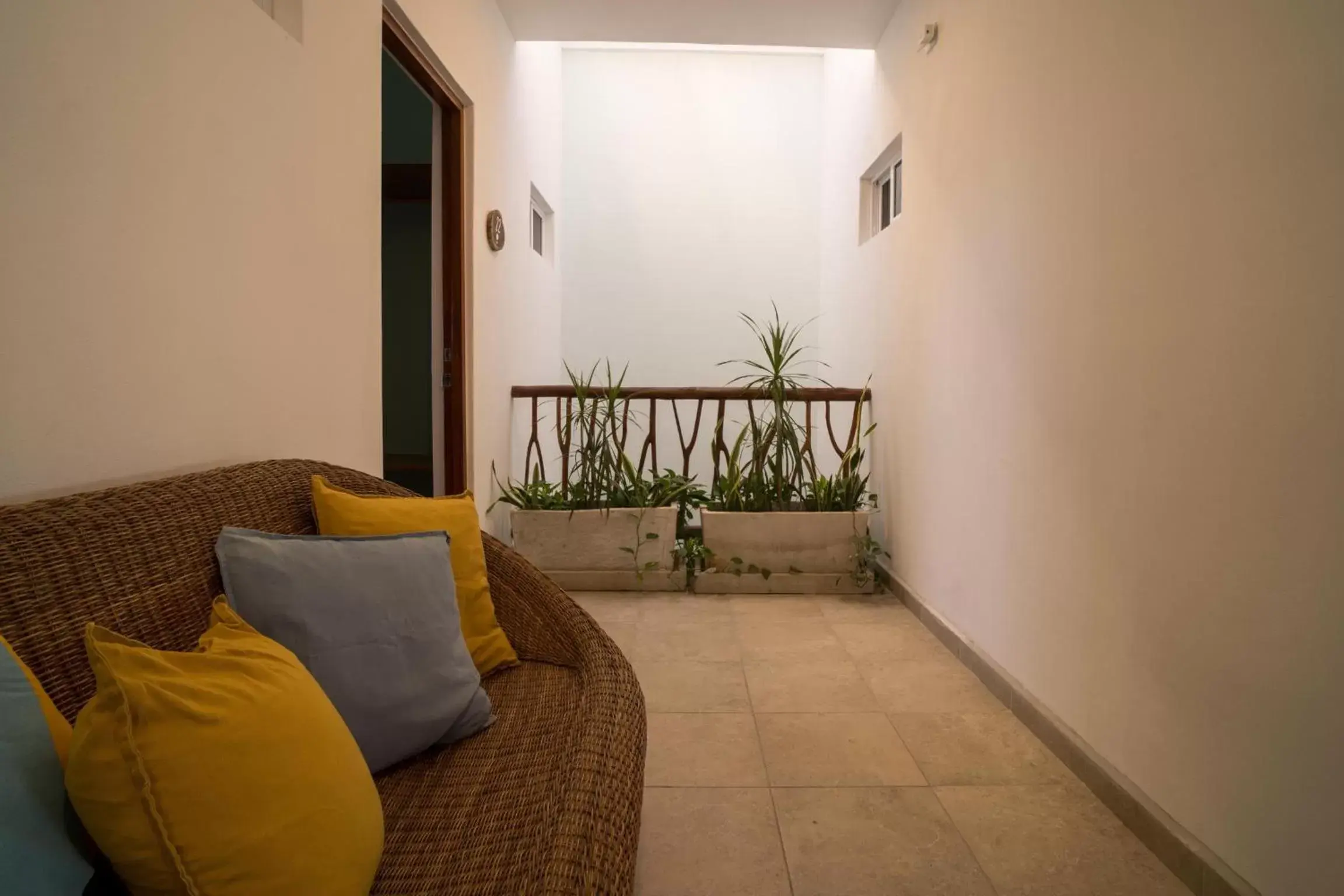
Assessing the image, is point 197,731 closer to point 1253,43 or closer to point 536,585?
point 536,585

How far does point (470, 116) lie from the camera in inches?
136

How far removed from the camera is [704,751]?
2146 millimetres

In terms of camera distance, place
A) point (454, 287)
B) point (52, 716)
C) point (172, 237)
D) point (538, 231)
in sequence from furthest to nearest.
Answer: point (538, 231), point (454, 287), point (172, 237), point (52, 716)

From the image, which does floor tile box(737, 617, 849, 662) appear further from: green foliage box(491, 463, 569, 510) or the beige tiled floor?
green foliage box(491, 463, 569, 510)

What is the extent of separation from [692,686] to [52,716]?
6.55 ft

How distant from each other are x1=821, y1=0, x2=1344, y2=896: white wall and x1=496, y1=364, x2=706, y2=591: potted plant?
143 centimetres

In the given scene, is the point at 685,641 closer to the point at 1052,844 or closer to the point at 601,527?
the point at 601,527

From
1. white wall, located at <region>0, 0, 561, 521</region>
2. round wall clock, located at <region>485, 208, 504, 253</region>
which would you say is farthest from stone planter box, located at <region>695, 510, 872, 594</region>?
white wall, located at <region>0, 0, 561, 521</region>

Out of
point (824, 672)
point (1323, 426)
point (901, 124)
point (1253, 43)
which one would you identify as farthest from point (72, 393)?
point (901, 124)

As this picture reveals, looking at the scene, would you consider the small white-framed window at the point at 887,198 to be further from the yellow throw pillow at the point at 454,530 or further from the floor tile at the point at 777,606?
the yellow throw pillow at the point at 454,530

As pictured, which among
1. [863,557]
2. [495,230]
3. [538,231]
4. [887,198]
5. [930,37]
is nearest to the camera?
[930,37]

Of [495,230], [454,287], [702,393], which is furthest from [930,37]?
[454,287]

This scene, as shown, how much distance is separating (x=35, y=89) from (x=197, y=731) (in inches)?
38.2

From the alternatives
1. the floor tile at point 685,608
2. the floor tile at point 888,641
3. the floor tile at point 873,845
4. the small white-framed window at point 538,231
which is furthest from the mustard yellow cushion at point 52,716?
the small white-framed window at point 538,231
